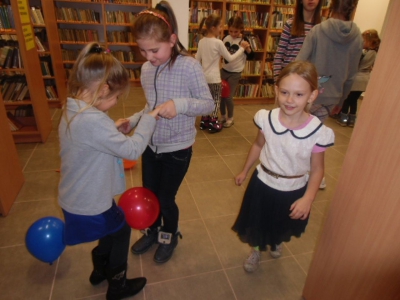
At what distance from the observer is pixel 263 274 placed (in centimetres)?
181

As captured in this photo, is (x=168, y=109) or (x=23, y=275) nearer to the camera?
(x=168, y=109)

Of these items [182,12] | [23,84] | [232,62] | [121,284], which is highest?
[182,12]

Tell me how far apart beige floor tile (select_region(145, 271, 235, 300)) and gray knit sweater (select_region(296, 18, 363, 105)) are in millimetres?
1563

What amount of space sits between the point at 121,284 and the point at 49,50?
4.06 metres

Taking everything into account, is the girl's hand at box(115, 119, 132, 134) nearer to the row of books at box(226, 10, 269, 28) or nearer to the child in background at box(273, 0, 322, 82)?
the child in background at box(273, 0, 322, 82)

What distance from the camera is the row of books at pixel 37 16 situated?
4.30 metres

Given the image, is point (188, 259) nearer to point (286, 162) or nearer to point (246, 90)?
point (286, 162)

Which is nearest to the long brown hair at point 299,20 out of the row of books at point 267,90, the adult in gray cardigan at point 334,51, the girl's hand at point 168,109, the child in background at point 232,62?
the adult in gray cardigan at point 334,51

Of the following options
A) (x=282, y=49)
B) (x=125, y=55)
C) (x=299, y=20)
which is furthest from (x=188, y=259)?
(x=125, y=55)

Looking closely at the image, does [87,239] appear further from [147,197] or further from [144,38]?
[144,38]

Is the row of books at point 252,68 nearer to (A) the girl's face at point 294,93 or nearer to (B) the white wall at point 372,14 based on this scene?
(B) the white wall at point 372,14

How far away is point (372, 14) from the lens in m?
5.70

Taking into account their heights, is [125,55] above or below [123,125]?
below

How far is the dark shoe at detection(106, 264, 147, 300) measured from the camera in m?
1.47
